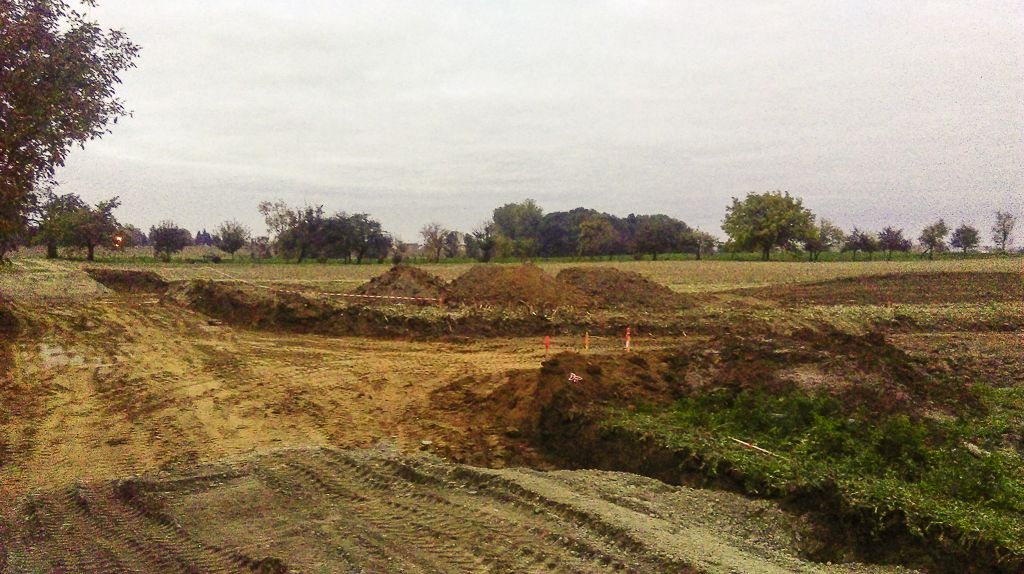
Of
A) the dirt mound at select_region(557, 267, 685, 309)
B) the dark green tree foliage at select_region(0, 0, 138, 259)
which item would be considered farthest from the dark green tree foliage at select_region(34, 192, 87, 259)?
the dirt mound at select_region(557, 267, 685, 309)

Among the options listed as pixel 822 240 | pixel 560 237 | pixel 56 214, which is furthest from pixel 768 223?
pixel 56 214

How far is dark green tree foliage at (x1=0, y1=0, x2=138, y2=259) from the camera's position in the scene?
864 cm

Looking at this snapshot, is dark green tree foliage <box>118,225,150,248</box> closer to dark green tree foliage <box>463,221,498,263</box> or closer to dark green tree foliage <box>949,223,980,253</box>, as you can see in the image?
dark green tree foliage <box>463,221,498,263</box>

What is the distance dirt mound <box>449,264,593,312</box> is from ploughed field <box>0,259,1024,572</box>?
4.27 meters

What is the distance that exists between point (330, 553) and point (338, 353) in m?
9.87

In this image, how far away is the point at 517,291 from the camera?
20.6 meters

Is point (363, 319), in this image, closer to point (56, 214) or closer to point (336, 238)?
point (56, 214)

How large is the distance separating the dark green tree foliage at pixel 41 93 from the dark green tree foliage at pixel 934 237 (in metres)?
84.1

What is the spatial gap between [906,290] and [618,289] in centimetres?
1384

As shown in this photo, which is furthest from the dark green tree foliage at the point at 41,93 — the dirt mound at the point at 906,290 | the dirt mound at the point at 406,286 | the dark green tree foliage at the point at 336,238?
the dark green tree foliage at the point at 336,238

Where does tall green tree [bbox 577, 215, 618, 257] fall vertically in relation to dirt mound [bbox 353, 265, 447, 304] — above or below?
above

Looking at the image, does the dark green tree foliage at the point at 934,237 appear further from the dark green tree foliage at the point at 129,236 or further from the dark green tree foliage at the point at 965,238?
the dark green tree foliage at the point at 129,236

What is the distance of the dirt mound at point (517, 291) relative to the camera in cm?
2009

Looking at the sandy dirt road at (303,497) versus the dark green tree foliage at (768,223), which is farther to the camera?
the dark green tree foliage at (768,223)
